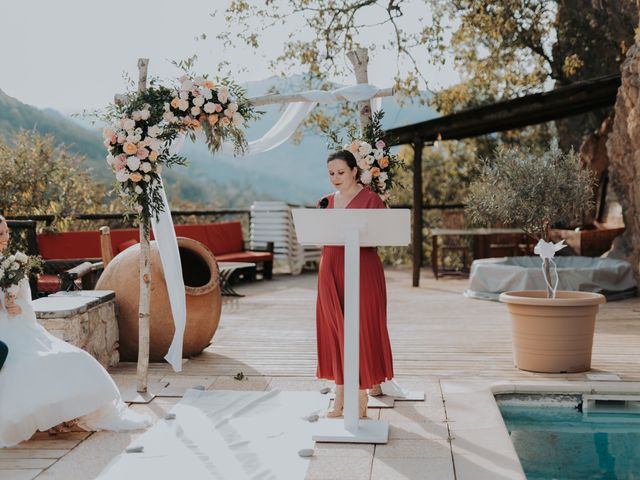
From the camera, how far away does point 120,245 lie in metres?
9.40

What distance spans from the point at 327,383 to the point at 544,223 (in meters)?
3.03

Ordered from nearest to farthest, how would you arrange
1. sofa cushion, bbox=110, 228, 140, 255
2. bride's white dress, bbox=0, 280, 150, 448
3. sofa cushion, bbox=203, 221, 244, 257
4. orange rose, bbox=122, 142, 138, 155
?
1. bride's white dress, bbox=0, 280, 150, 448
2. orange rose, bbox=122, 142, 138, 155
3. sofa cushion, bbox=110, 228, 140, 255
4. sofa cushion, bbox=203, 221, 244, 257

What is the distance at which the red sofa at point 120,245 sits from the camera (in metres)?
9.18

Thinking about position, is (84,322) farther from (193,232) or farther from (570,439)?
(193,232)

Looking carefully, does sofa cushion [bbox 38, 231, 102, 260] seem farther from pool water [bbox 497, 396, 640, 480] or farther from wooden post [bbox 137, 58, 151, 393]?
pool water [bbox 497, 396, 640, 480]

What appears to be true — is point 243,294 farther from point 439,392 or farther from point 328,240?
point 328,240

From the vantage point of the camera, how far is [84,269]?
6.83 meters

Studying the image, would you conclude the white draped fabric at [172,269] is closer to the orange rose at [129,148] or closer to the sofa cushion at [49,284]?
the orange rose at [129,148]

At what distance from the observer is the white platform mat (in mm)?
3768

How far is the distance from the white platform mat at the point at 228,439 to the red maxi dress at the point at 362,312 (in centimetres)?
44

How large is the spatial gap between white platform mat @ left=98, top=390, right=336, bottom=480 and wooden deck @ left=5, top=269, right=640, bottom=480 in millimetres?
130

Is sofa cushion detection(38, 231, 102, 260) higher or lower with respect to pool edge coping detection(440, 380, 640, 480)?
higher

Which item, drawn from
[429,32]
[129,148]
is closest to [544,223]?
[129,148]

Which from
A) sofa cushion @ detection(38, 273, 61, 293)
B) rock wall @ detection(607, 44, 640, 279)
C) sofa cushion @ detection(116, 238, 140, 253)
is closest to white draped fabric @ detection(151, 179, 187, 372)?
Result: sofa cushion @ detection(38, 273, 61, 293)
